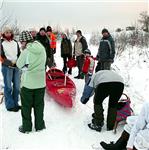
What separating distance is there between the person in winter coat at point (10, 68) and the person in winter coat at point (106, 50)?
9.98ft

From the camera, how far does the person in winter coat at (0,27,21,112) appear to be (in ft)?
23.6

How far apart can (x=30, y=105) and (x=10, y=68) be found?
4.16 feet

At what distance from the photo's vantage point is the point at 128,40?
2189 cm

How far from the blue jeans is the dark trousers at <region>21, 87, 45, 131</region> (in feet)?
3.67

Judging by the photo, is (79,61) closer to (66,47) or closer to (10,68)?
(66,47)

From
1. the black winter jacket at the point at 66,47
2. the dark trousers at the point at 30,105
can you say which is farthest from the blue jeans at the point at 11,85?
the black winter jacket at the point at 66,47

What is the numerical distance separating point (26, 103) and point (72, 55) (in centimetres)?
544

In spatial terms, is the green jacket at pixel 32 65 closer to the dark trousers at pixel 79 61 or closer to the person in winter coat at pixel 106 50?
the person in winter coat at pixel 106 50

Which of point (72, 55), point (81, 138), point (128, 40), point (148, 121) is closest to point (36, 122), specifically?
point (81, 138)

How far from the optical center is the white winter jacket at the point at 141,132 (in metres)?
4.85

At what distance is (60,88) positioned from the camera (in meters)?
8.30

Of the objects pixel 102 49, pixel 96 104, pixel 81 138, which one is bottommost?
pixel 81 138

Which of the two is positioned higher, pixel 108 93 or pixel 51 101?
pixel 108 93

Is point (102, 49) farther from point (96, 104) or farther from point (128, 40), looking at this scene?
point (128, 40)
